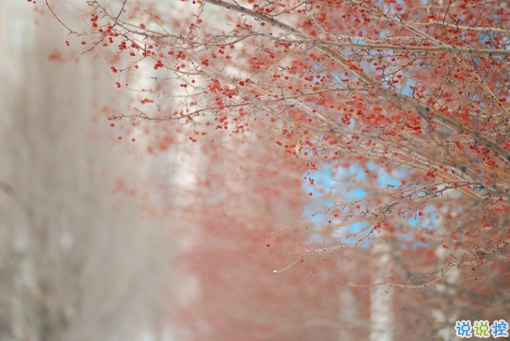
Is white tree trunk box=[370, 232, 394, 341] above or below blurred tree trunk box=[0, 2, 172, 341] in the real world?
below

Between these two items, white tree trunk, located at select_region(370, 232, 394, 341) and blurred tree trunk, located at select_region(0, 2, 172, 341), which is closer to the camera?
white tree trunk, located at select_region(370, 232, 394, 341)

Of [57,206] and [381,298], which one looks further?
[57,206]

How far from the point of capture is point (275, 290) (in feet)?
28.1

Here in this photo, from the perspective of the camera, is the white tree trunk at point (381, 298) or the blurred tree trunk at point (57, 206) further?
the blurred tree trunk at point (57, 206)

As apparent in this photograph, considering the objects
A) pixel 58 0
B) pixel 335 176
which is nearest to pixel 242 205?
pixel 335 176

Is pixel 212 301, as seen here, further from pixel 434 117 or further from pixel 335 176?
pixel 434 117

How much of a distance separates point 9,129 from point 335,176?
5703 millimetres

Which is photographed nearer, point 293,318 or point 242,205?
point 242,205

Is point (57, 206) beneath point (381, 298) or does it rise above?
above

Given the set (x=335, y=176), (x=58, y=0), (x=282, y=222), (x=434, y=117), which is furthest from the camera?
(x=282, y=222)

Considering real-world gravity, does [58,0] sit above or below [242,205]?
above

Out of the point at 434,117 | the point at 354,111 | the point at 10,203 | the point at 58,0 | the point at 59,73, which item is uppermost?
the point at 59,73

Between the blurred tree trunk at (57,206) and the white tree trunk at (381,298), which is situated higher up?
the blurred tree trunk at (57,206)

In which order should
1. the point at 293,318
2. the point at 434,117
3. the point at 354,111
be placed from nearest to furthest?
1. the point at 434,117
2. the point at 354,111
3. the point at 293,318
